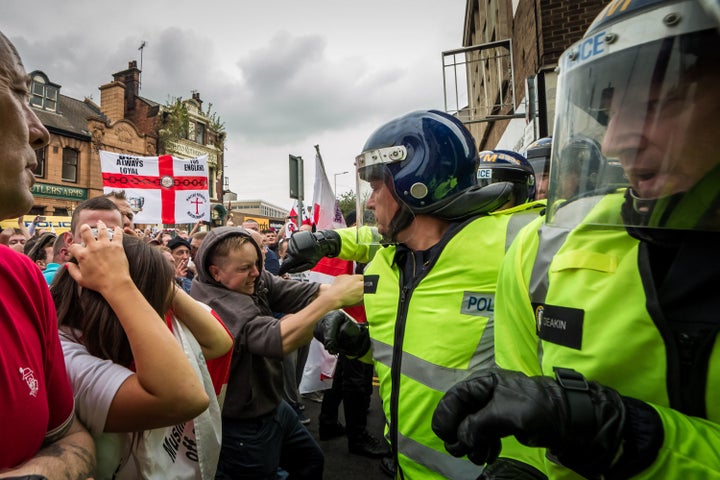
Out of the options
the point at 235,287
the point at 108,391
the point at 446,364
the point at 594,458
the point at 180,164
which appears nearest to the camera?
the point at 594,458

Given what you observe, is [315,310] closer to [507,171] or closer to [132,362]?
[132,362]

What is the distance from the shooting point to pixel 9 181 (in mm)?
955

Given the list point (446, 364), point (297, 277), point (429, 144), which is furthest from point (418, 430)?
point (297, 277)

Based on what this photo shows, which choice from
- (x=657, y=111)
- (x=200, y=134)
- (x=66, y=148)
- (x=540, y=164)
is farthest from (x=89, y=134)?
(x=657, y=111)

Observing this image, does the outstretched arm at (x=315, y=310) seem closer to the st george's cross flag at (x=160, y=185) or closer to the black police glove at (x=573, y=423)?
the black police glove at (x=573, y=423)

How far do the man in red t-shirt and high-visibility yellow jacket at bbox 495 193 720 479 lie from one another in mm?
1201

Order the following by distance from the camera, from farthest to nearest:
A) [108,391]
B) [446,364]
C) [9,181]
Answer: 1. [446,364]
2. [108,391]
3. [9,181]

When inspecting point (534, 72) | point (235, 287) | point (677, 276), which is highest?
point (534, 72)

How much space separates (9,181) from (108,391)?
631 mm

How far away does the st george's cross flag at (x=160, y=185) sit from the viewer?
22.8ft

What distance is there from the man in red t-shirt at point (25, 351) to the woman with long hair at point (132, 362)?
0.36 feet

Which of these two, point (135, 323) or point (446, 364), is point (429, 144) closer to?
point (446, 364)

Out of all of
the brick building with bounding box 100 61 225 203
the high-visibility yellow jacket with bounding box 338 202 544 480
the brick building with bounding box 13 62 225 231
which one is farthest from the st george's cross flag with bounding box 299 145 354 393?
the brick building with bounding box 100 61 225 203

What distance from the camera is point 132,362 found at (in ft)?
4.58
